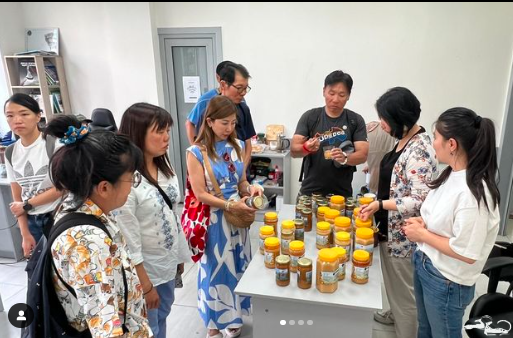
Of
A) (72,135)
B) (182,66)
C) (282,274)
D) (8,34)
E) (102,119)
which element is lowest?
(282,274)

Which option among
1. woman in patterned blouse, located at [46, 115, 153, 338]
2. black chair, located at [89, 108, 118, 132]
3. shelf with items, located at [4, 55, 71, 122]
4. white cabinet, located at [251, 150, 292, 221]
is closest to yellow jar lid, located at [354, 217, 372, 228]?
woman in patterned blouse, located at [46, 115, 153, 338]

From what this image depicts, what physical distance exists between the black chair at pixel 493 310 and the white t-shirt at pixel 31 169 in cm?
237

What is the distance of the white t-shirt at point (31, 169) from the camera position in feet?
6.72

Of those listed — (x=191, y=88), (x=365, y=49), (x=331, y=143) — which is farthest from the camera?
(x=191, y=88)

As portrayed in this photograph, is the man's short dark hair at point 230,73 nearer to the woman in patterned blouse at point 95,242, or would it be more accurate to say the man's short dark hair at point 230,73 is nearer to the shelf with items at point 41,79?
the woman in patterned blouse at point 95,242

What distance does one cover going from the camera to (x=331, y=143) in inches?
84.4

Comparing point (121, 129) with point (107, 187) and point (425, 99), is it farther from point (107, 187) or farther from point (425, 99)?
point (425, 99)

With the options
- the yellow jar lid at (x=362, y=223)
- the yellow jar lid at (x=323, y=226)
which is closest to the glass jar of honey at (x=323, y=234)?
the yellow jar lid at (x=323, y=226)

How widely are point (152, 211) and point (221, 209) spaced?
51cm

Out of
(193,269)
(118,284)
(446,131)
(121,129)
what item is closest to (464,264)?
(446,131)

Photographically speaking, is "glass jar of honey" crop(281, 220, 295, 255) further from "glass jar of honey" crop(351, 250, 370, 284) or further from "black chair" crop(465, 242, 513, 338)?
"black chair" crop(465, 242, 513, 338)

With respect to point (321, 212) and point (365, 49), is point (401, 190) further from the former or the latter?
point (365, 49)

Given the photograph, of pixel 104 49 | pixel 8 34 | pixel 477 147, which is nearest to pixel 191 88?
pixel 104 49

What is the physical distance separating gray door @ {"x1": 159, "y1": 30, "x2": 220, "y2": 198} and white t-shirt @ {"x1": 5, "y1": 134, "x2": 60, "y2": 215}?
2.19 meters
